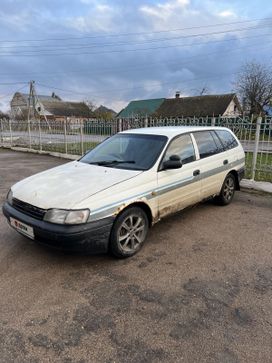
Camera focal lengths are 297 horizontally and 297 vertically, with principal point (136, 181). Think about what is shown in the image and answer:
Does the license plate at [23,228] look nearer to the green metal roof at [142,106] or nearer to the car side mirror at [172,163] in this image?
the car side mirror at [172,163]

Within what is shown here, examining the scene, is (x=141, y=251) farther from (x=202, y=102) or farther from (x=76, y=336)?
(x=202, y=102)

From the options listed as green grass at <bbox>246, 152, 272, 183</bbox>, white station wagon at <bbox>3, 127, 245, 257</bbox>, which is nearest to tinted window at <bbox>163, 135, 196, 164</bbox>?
white station wagon at <bbox>3, 127, 245, 257</bbox>

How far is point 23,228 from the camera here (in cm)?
350

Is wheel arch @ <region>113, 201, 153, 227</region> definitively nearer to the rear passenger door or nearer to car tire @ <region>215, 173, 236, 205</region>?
the rear passenger door

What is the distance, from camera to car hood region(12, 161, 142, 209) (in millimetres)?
3307

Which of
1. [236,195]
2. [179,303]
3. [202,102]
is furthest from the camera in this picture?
[202,102]

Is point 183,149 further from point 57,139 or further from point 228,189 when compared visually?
point 57,139

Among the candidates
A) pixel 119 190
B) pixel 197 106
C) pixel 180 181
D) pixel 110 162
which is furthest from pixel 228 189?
pixel 197 106

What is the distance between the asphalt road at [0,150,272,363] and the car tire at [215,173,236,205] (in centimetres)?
132

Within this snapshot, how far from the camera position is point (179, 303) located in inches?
113

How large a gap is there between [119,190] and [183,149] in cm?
159

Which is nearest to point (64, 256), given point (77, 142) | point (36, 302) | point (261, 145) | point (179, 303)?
point (36, 302)

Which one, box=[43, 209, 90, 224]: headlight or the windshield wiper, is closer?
box=[43, 209, 90, 224]: headlight

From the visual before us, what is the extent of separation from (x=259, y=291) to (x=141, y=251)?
1.50 metres
